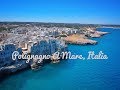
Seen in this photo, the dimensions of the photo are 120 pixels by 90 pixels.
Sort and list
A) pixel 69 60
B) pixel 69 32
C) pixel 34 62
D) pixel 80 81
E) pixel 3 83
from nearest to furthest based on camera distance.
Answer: pixel 3 83 → pixel 80 81 → pixel 34 62 → pixel 69 60 → pixel 69 32

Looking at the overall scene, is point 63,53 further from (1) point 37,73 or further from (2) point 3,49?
(2) point 3,49

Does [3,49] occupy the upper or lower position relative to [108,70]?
upper

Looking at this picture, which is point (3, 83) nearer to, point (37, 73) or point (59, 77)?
point (37, 73)

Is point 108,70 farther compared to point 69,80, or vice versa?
point 108,70

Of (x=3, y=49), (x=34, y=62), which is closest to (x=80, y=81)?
(x=34, y=62)

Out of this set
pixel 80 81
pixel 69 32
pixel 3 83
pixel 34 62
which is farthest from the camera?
pixel 69 32

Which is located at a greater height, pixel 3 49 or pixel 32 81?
pixel 3 49

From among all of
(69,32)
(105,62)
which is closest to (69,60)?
(105,62)

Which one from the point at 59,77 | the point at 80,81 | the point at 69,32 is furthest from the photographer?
the point at 69,32

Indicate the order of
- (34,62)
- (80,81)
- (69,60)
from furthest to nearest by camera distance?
1. (69,60)
2. (34,62)
3. (80,81)
